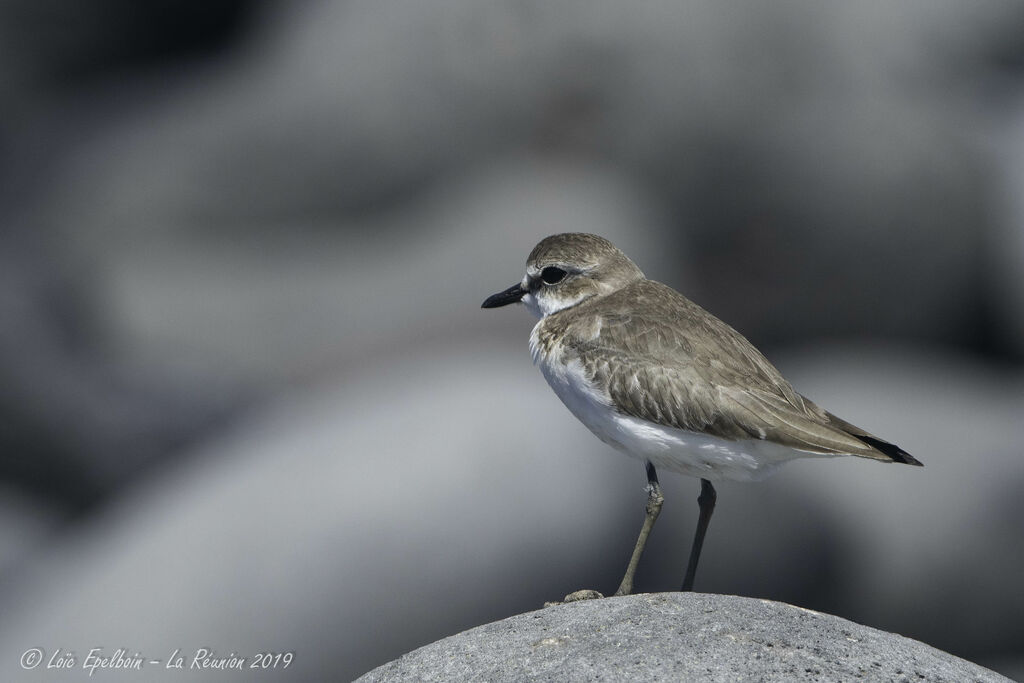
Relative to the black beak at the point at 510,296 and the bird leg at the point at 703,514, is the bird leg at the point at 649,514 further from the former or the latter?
the black beak at the point at 510,296

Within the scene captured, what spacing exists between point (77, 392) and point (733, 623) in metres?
6.18

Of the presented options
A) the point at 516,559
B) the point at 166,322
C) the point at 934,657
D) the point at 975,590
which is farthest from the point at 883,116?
the point at 166,322

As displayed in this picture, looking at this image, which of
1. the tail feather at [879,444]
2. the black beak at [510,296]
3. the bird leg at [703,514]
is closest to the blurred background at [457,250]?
the black beak at [510,296]

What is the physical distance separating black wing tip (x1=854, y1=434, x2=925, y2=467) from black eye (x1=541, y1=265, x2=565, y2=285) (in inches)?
63.8

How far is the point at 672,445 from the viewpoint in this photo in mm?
4781

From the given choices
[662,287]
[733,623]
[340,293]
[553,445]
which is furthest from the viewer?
[340,293]

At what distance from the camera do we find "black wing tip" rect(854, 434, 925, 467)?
4.55 m

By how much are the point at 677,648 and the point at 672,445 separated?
951 mm

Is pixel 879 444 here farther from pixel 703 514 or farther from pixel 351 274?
pixel 351 274

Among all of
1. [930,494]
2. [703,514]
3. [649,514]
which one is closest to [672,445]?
[649,514]

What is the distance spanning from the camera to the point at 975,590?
7602 millimetres

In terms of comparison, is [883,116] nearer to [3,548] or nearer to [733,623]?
[733,623]

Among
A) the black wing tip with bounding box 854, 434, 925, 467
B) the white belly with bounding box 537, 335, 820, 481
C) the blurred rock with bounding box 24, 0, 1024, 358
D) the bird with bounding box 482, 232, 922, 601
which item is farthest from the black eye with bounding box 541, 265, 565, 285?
the blurred rock with bounding box 24, 0, 1024, 358

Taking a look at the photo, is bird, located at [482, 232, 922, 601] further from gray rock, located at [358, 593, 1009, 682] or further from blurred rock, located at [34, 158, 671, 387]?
blurred rock, located at [34, 158, 671, 387]
